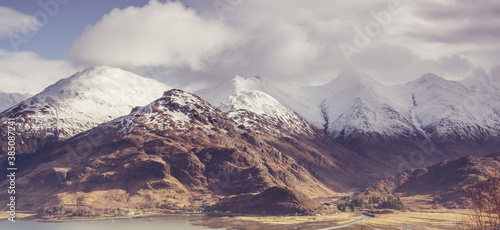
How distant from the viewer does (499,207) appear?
68125mm

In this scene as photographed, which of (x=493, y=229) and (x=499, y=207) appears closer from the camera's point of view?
(x=499, y=207)

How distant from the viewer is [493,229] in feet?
245

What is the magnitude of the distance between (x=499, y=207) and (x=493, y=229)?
8.19m
